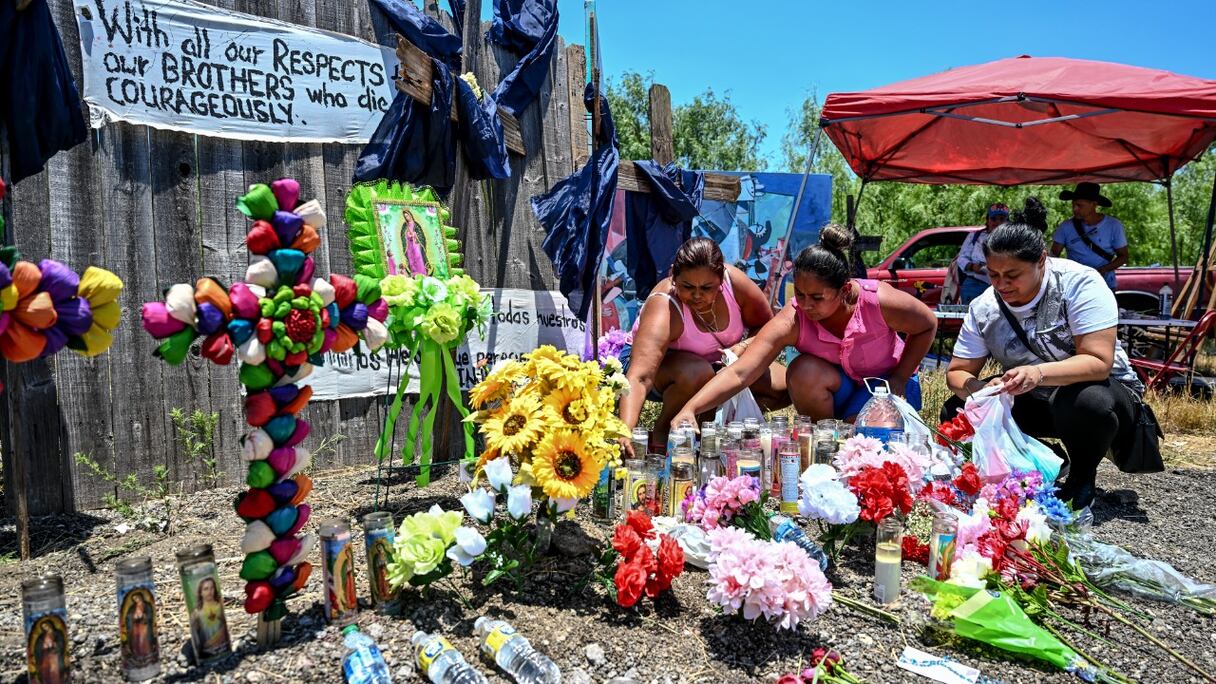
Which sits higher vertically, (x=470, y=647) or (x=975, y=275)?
(x=975, y=275)

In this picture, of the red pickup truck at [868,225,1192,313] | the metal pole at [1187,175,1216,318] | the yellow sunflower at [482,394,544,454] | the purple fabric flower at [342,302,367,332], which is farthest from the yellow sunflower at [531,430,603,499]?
the red pickup truck at [868,225,1192,313]

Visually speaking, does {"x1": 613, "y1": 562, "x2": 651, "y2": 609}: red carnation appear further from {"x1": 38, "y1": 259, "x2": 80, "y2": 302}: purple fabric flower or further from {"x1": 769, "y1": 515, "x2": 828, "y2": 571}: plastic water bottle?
{"x1": 38, "y1": 259, "x2": 80, "y2": 302}: purple fabric flower

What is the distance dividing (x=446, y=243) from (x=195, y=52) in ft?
4.88

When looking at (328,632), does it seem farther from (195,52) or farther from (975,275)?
(975,275)

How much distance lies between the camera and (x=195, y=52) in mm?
3721

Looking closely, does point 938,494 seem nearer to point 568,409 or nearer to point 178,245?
point 568,409

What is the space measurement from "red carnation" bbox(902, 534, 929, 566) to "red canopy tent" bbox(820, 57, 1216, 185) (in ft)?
13.2

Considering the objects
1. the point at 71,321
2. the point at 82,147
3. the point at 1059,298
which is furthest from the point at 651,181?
the point at 71,321

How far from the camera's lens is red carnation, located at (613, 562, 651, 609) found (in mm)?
2277

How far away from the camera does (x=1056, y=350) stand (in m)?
3.63

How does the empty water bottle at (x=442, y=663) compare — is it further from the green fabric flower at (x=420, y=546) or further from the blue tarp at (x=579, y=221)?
the blue tarp at (x=579, y=221)

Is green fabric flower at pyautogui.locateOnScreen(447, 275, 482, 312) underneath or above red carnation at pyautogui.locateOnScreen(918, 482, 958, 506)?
above

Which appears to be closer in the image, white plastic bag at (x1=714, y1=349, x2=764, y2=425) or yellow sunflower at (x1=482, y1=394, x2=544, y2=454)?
yellow sunflower at (x1=482, y1=394, x2=544, y2=454)

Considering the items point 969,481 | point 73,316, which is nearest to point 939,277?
point 969,481
